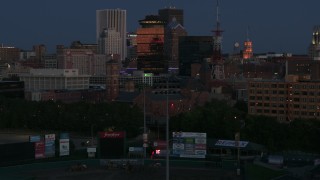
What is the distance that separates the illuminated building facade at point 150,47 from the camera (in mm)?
126938

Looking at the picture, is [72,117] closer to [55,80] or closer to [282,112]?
[282,112]

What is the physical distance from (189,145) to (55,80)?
6086 cm

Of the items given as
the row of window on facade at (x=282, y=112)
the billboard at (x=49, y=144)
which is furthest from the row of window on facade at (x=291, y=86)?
the billboard at (x=49, y=144)

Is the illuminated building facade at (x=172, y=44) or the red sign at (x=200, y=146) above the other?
the illuminated building facade at (x=172, y=44)

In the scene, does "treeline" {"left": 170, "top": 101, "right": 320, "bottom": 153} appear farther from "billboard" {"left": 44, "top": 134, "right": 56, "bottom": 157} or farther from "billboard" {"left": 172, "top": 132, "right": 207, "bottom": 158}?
"billboard" {"left": 44, "top": 134, "right": 56, "bottom": 157}

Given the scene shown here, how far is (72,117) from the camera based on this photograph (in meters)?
46.4

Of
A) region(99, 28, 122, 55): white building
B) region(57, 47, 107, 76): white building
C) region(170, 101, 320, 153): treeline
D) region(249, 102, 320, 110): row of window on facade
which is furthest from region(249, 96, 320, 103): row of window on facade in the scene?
region(99, 28, 122, 55): white building

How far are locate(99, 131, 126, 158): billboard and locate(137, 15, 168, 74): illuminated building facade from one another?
9604cm

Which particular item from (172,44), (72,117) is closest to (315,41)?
(172,44)

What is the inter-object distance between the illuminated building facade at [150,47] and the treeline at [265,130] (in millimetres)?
86139

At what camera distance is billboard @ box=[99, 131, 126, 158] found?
2985 cm

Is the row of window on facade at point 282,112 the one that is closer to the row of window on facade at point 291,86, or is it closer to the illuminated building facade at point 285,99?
the illuminated building facade at point 285,99

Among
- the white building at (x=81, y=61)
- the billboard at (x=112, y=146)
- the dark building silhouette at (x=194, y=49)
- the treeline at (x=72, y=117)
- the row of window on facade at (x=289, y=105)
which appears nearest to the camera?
the billboard at (x=112, y=146)

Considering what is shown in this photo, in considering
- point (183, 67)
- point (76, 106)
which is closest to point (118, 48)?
point (183, 67)
